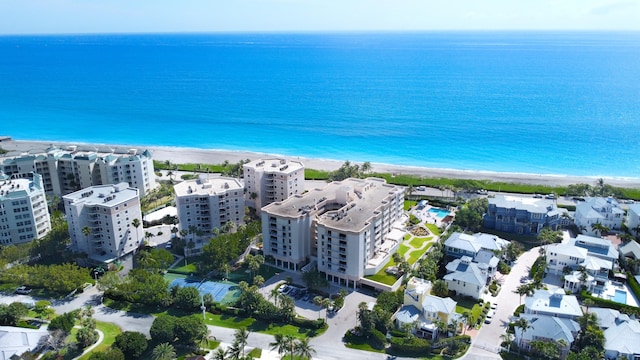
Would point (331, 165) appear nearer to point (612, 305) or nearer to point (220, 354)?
point (612, 305)

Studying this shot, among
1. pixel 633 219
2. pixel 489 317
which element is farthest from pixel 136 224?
pixel 633 219

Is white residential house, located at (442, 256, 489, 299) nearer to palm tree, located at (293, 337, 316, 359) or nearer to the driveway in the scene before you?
the driveway

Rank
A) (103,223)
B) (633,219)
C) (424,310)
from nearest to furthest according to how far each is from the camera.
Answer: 1. (424,310)
2. (103,223)
3. (633,219)

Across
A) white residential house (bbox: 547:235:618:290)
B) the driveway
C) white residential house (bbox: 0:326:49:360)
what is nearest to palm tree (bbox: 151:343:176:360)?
white residential house (bbox: 0:326:49:360)

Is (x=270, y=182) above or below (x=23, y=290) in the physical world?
above

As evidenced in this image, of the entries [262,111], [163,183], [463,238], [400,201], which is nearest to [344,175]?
[400,201]

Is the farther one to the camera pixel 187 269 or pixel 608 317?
pixel 187 269
